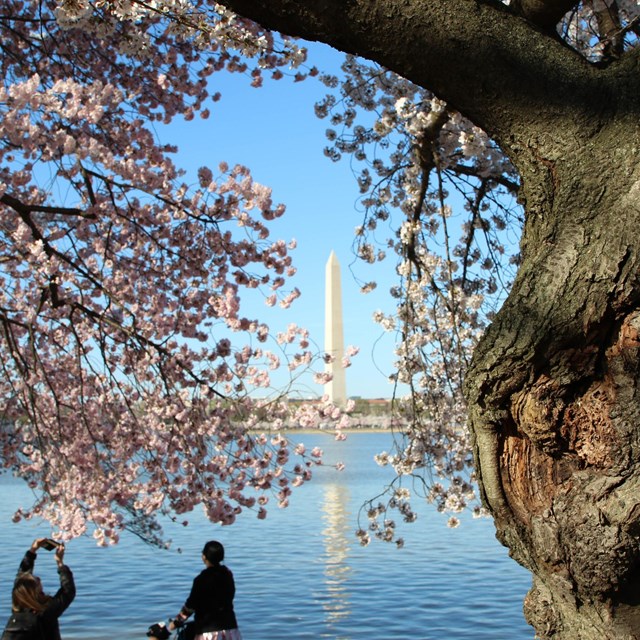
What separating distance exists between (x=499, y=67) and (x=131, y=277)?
15.4 feet

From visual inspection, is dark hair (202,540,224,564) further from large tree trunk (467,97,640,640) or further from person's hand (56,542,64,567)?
large tree trunk (467,97,640,640)

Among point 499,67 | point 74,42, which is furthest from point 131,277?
point 499,67

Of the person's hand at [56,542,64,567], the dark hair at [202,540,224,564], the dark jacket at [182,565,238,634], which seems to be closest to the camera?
the person's hand at [56,542,64,567]

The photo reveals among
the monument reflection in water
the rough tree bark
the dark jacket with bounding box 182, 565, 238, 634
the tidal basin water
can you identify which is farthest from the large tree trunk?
the monument reflection in water

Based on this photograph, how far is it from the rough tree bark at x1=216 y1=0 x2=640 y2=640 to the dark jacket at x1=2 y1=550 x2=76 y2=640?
3170mm

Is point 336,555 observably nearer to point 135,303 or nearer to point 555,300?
point 135,303

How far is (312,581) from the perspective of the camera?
39.0ft

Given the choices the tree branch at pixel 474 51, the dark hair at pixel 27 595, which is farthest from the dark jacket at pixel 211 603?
the tree branch at pixel 474 51

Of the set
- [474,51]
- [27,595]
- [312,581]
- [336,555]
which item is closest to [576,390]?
[474,51]

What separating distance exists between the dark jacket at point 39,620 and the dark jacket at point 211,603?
0.66m

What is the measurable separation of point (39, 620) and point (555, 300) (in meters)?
3.58

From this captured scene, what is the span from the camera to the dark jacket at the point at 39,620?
450cm

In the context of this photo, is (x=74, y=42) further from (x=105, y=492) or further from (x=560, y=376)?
(x=560, y=376)

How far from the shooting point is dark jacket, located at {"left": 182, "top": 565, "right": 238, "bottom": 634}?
488cm
